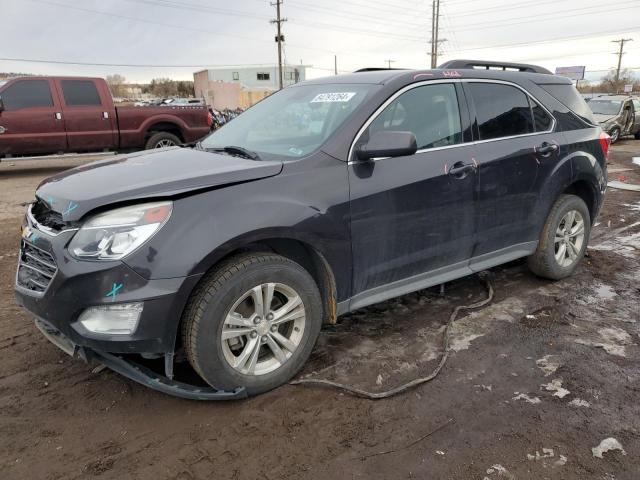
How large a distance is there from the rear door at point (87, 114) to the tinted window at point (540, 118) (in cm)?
977

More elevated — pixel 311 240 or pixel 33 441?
pixel 311 240

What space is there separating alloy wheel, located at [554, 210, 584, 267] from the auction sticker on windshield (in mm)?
2386

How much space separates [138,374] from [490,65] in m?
3.76

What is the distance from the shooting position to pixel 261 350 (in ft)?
9.75

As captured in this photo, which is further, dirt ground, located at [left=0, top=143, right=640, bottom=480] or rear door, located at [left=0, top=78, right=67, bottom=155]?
rear door, located at [left=0, top=78, right=67, bottom=155]

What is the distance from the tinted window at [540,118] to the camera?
4199mm

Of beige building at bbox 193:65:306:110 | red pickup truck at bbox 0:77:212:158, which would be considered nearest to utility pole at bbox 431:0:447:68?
beige building at bbox 193:65:306:110

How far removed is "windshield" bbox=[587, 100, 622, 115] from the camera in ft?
59.0

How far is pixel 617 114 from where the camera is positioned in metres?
17.7

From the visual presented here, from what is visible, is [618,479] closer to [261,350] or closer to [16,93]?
[261,350]

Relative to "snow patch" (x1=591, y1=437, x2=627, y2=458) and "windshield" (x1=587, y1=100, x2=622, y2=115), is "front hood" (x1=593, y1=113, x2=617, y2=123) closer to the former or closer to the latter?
"windshield" (x1=587, y1=100, x2=622, y2=115)

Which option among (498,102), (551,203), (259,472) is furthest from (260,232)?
(551,203)

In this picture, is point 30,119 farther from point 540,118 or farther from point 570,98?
point 570,98

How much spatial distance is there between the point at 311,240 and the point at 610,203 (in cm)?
721
